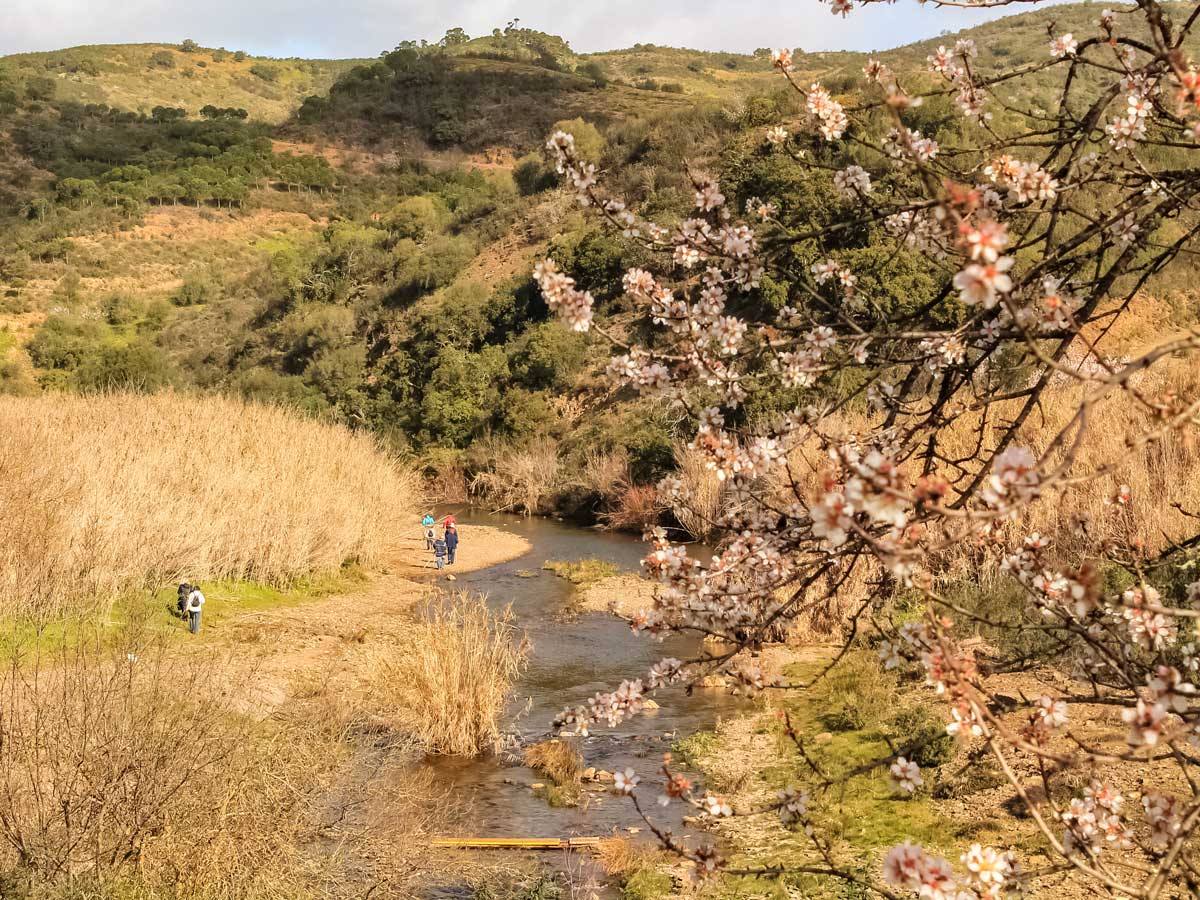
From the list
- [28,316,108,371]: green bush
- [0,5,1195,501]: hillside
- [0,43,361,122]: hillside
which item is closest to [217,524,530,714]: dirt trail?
[0,5,1195,501]: hillside

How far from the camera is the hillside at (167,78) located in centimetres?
9269

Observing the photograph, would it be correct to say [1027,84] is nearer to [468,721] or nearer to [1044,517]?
[1044,517]

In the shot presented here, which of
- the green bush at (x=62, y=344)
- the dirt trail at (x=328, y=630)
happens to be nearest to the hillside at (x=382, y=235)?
the green bush at (x=62, y=344)

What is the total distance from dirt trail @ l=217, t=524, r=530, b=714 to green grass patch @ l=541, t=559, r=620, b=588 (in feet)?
5.99

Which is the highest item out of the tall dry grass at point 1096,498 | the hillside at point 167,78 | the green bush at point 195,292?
the hillside at point 167,78

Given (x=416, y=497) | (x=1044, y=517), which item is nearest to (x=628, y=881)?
(x=1044, y=517)

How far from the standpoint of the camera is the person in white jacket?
15070 mm

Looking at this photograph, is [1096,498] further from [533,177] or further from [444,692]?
[533,177]

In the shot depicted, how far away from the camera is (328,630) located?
17.0 metres

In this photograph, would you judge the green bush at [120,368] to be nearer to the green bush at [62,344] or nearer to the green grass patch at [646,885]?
the green bush at [62,344]

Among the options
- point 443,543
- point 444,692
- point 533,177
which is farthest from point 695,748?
point 533,177

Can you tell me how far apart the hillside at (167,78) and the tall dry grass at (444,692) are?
8811 cm

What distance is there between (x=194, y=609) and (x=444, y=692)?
5.20 meters

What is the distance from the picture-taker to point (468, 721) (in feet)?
38.4
